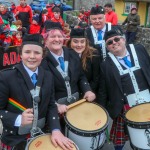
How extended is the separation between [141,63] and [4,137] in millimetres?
1829

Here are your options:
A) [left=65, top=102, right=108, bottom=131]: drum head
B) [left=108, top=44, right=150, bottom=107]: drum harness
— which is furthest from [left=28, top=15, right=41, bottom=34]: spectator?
[left=65, top=102, right=108, bottom=131]: drum head

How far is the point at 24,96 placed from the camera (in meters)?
2.68

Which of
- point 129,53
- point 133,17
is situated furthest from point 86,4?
point 129,53

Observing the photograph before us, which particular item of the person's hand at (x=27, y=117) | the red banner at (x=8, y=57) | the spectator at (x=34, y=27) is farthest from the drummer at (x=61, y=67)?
the spectator at (x=34, y=27)

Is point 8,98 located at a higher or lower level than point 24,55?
lower

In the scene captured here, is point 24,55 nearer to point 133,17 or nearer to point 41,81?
point 41,81

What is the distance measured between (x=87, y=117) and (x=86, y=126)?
6.7 inches

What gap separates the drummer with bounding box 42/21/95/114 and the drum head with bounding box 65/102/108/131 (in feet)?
0.42

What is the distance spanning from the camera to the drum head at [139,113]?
309cm

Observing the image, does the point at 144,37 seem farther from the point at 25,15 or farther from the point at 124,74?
the point at 124,74

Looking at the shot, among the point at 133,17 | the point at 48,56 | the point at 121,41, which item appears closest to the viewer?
the point at 48,56

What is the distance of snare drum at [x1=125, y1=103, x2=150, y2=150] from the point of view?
3.01 meters

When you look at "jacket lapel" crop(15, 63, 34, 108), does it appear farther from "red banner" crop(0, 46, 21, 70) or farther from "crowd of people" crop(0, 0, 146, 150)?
"red banner" crop(0, 46, 21, 70)

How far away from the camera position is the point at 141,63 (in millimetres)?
3582
